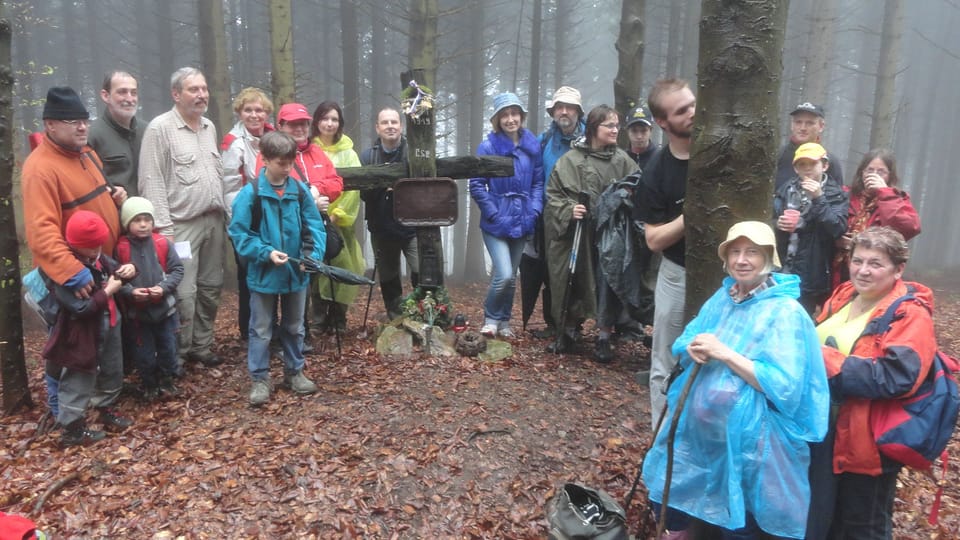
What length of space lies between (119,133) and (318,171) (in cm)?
169

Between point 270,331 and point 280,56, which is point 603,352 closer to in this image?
point 270,331

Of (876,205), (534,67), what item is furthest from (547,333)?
(534,67)

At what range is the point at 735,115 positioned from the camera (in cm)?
255

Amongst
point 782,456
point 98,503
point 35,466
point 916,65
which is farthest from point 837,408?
point 916,65

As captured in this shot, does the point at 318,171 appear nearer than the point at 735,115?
No

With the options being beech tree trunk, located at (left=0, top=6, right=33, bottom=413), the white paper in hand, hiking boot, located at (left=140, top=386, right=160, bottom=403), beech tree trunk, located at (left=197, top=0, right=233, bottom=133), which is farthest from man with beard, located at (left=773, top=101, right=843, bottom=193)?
beech tree trunk, located at (left=197, top=0, right=233, bottom=133)

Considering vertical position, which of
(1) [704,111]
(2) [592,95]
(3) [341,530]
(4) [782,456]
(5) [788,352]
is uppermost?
(2) [592,95]

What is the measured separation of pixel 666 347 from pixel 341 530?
2.22 m

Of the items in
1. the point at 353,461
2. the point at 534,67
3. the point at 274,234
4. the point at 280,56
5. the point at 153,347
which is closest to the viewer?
the point at 353,461

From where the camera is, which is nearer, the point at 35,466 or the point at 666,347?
the point at 666,347

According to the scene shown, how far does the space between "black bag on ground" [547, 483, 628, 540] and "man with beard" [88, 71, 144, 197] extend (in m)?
4.36

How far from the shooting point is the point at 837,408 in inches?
101

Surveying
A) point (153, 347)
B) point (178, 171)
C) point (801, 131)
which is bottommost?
point (153, 347)

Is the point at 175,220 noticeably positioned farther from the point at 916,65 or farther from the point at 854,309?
the point at 916,65
